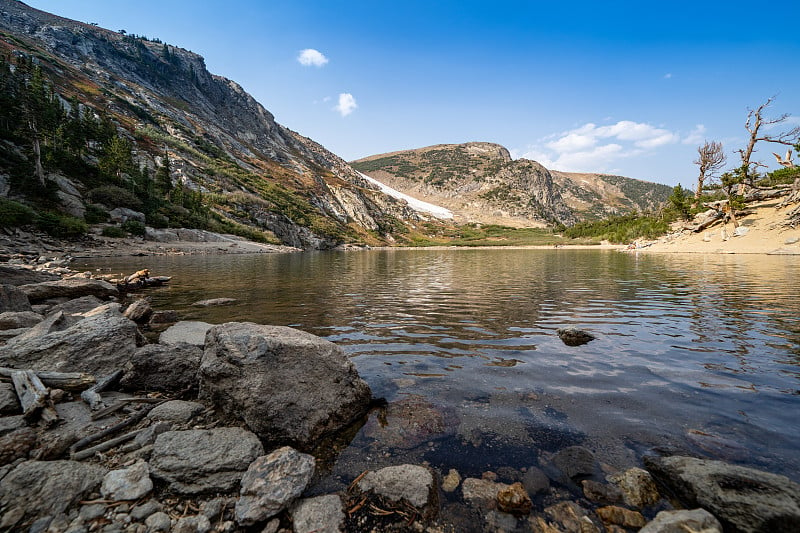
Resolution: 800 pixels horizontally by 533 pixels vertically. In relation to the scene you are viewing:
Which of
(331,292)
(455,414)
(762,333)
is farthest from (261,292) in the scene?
(762,333)

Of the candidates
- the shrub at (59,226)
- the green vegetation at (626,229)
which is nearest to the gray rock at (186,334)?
the shrub at (59,226)

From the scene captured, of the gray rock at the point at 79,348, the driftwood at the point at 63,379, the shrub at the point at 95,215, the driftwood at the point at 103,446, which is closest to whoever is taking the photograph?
the driftwood at the point at 103,446

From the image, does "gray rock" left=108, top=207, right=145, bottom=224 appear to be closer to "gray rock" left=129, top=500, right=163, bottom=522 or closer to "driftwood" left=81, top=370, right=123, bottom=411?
"driftwood" left=81, top=370, right=123, bottom=411

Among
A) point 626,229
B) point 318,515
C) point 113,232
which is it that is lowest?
point 318,515

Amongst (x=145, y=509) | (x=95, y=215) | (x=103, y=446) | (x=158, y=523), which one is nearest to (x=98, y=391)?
(x=103, y=446)

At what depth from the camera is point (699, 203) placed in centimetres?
7256

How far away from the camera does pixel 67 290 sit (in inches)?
661

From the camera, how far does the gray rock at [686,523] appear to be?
3.63 meters

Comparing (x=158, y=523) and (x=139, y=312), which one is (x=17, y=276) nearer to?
(x=139, y=312)

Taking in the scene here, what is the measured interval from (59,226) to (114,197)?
918 inches

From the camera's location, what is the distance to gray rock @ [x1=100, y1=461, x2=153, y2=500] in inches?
161

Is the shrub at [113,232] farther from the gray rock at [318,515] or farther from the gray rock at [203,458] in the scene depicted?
the gray rock at [318,515]

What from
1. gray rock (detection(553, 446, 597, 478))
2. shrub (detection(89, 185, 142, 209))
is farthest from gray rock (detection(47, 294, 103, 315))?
shrub (detection(89, 185, 142, 209))

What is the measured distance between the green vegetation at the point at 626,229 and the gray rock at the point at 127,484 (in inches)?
4039
